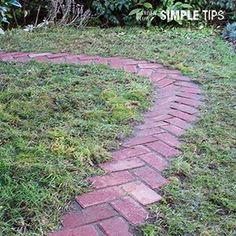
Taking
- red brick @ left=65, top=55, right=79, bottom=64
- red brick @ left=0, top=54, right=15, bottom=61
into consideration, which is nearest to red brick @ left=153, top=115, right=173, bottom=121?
red brick @ left=65, top=55, right=79, bottom=64

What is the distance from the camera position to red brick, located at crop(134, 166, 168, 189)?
1.59 meters

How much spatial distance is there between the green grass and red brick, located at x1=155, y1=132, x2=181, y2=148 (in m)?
0.18

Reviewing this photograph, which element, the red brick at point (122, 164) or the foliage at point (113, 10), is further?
the foliage at point (113, 10)

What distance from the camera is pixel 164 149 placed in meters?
1.88

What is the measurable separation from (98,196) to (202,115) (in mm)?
978

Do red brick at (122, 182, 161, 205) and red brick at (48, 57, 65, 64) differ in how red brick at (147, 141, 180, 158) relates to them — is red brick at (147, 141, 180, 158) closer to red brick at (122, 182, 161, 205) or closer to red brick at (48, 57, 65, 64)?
red brick at (122, 182, 161, 205)

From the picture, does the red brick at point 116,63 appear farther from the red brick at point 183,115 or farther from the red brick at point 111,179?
the red brick at point 111,179

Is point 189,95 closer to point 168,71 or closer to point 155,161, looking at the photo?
point 168,71

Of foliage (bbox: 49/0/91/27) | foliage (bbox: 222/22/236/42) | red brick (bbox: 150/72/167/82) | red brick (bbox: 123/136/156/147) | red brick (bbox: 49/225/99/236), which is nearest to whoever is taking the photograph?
red brick (bbox: 49/225/99/236)

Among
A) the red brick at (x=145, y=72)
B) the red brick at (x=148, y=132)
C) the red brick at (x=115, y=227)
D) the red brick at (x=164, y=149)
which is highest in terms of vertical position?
the red brick at (x=145, y=72)

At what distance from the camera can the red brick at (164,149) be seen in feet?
6.01

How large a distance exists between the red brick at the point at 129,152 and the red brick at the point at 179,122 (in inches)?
13.2

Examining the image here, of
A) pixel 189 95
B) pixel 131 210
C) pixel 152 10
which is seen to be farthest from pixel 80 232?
pixel 152 10

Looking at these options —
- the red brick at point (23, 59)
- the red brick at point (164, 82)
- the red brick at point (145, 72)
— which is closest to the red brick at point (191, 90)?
the red brick at point (164, 82)
